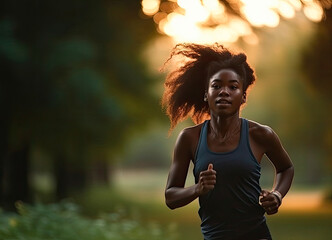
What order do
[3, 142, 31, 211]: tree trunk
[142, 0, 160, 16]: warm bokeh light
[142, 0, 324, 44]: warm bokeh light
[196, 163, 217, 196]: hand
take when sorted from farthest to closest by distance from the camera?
[142, 0, 160, 16]: warm bokeh light < [3, 142, 31, 211]: tree trunk < [142, 0, 324, 44]: warm bokeh light < [196, 163, 217, 196]: hand

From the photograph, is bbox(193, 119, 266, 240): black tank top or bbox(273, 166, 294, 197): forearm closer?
bbox(193, 119, 266, 240): black tank top

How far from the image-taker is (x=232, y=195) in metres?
4.47

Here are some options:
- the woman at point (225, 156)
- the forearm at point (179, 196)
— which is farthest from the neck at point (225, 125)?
the forearm at point (179, 196)

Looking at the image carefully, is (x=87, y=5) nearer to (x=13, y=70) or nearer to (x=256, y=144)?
(x=13, y=70)

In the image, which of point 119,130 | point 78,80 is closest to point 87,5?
point 78,80

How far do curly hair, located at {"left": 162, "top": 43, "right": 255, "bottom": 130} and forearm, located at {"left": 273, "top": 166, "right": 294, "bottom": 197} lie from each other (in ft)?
1.96

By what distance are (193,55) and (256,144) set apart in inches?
32.1

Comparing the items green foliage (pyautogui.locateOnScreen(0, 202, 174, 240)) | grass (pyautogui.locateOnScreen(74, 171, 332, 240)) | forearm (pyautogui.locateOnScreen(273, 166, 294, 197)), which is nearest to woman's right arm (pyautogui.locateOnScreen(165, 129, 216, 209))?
forearm (pyautogui.locateOnScreen(273, 166, 294, 197))

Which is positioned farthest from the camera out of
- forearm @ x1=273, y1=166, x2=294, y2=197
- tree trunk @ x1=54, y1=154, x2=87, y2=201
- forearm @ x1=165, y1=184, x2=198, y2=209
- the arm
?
tree trunk @ x1=54, y1=154, x2=87, y2=201

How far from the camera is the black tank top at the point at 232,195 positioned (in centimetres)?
446

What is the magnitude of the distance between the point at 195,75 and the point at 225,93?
520mm

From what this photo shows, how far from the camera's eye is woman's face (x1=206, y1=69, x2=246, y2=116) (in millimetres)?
4613

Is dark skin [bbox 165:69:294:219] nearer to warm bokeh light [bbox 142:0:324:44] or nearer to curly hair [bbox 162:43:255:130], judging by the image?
curly hair [bbox 162:43:255:130]

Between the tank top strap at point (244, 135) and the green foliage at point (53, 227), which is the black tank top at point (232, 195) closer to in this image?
the tank top strap at point (244, 135)
